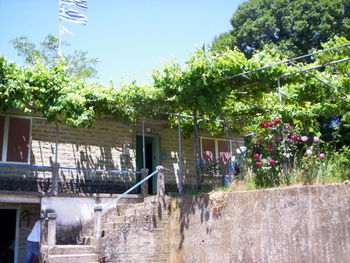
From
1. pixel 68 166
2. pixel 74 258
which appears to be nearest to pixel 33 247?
pixel 74 258

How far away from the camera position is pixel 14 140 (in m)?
12.0

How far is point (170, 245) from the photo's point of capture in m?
10.1

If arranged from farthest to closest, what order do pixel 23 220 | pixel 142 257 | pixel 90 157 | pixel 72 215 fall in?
1. pixel 90 157
2. pixel 23 220
3. pixel 72 215
4. pixel 142 257

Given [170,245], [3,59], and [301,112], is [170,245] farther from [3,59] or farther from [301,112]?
[3,59]

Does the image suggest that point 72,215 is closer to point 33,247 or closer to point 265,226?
point 33,247

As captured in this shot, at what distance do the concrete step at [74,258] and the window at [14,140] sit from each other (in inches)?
152

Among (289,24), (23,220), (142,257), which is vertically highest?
(289,24)

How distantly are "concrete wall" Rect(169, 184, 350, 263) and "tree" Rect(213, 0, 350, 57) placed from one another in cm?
1383

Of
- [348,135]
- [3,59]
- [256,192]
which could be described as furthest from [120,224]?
[348,135]

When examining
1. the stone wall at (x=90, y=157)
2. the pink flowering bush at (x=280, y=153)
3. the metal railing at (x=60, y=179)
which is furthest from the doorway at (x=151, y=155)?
the pink flowering bush at (x=280, y=153)

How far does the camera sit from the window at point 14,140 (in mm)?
11836

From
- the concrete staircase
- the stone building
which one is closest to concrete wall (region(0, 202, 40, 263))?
the stone building

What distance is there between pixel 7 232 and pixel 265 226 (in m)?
8.83

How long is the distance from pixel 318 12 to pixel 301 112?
1425cm
